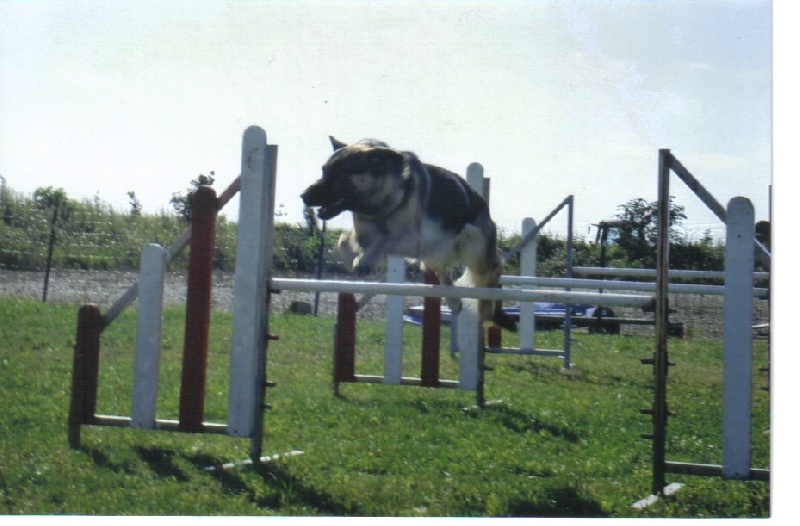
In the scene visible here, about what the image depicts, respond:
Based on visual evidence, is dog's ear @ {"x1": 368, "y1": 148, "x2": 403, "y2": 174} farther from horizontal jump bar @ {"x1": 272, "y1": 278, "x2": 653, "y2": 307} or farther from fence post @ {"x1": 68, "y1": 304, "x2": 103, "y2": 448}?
fence post @ {"x1": 68, "y1": 304, "x2": 103, "y2": 448}

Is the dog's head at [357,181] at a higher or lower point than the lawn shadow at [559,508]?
higher

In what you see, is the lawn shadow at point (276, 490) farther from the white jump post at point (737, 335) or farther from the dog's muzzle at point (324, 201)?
the white jump post at point (737, 335)

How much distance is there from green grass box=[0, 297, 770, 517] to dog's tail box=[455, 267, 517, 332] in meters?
0.66

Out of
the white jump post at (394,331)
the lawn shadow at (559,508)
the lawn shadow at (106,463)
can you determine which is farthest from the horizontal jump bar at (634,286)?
the lawn shadow at (106,463)

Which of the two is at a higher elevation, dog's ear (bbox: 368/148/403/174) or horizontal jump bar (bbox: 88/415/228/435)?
dog's ear (bbox: 368/148/403/174)

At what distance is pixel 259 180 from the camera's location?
14.2 ft

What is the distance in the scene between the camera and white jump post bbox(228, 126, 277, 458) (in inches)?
169

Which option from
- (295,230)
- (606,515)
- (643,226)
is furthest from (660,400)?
(643,226)

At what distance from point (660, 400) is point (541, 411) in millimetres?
2121

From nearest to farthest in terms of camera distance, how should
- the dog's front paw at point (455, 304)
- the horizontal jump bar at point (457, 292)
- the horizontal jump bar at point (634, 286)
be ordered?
1. the horizontal jump bar at point (457, 292)
2. the horizontal jump bar at point (634, 286)
3. the dog's front paw at point (455, 304)

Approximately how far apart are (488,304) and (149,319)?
2552 mm

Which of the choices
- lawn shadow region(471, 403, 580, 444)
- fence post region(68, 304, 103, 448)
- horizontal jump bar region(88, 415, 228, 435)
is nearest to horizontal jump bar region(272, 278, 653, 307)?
horizontal jump bar region(88, 415, 228, 435)

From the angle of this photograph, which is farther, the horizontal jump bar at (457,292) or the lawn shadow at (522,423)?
the lawn shadow at (522,423)

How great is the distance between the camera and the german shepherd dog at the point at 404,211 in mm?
5078
